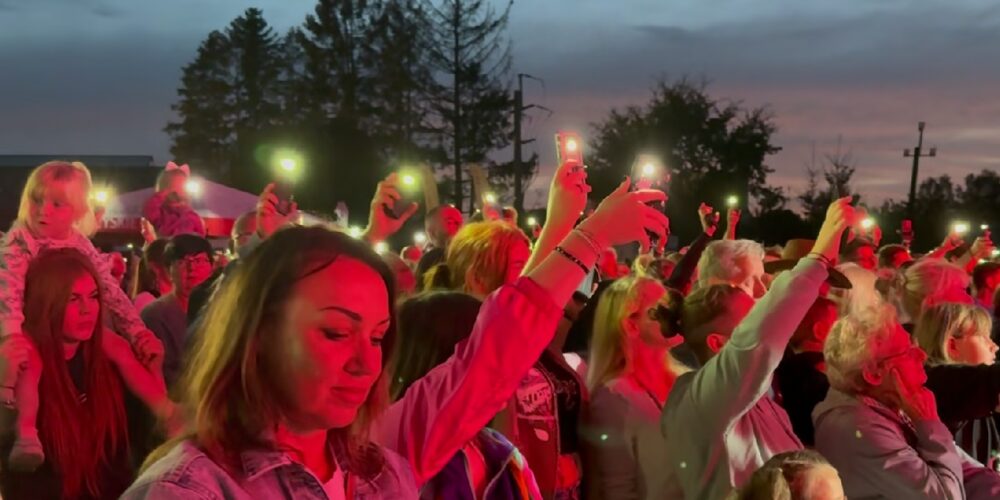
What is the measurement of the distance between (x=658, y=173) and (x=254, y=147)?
37021mm

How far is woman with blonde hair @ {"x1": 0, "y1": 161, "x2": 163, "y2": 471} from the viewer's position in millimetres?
3312

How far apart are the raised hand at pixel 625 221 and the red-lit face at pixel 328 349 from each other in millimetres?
797

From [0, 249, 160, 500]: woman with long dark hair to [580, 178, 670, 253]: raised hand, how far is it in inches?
79.8

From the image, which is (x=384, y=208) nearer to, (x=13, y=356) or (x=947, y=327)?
(x=13, y=356)

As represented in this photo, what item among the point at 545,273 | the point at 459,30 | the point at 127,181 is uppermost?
the point at 459,30

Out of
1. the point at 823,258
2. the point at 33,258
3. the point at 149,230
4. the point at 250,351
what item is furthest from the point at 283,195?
the point at 250,351

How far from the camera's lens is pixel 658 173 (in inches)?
193

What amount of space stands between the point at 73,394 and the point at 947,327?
406cm

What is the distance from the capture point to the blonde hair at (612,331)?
3.98 meters

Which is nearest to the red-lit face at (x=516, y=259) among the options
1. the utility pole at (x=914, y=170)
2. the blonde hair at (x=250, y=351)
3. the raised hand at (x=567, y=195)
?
the raised hand at (x=567, y=195)

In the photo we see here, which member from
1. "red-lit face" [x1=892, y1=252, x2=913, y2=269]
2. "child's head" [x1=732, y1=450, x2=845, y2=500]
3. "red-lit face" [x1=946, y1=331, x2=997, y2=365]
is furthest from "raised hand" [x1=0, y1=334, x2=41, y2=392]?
"red-lit face" [x1=892, y1=252, x2=913, y2=269]

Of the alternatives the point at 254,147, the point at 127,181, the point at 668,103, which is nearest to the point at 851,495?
the point at 254,147

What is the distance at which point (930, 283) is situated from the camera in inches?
253

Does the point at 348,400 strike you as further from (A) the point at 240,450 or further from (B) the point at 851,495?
(B) the point at 851,495
